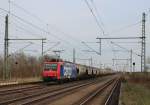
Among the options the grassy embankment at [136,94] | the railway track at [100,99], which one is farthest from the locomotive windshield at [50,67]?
the railway track at [100,99]

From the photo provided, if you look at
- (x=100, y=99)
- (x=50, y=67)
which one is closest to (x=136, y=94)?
(x=100, y=99)

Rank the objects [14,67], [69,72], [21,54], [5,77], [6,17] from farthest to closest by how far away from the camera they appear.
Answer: [21,54]
[14,67]
[69,72]
[5,77]
[6,17]

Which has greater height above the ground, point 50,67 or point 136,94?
point 50,67

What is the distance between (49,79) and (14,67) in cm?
2752

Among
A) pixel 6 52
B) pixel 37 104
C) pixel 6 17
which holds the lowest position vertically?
pixel 37 104

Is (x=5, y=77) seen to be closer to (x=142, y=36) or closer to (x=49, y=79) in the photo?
(x=49, y=79)

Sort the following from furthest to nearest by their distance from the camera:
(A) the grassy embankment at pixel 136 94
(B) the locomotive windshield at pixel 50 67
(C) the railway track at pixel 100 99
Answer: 1. (B) the locomotive windshield at pixel 50 67
2. (C) the railway track at pixel 100 99
3. (A) the grassy embankment at pixel 136 94

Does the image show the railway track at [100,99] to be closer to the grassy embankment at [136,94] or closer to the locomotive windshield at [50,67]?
the grassy embankment at [136,94]

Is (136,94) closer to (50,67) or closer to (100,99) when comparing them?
(100,99)

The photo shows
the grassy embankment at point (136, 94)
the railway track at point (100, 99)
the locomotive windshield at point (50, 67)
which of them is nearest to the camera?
the grassy embankment at point (136, 94)

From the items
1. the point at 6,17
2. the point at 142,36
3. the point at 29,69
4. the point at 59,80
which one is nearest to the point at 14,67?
the point at 29,69

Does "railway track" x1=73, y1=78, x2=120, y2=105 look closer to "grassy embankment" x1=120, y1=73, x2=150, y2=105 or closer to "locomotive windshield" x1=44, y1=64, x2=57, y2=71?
"grassy embankment" x1=120, y1=73, x2=150, y2=105

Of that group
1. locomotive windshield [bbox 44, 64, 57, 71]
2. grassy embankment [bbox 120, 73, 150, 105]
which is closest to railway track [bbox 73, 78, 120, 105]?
grassy embankment [bbox 120, 73, 150, 105]

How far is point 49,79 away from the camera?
45.6 metres
